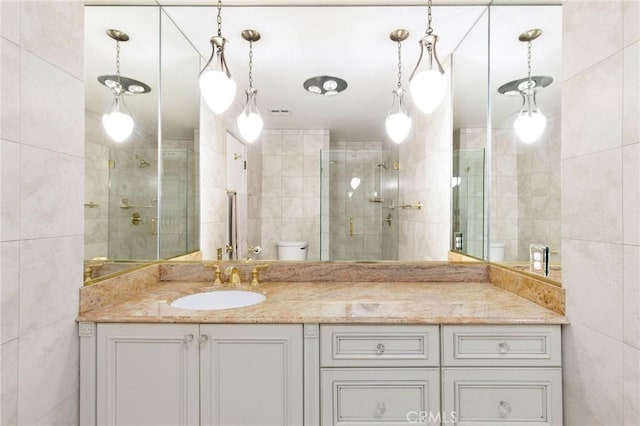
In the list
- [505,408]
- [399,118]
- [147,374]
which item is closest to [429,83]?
[399,118]

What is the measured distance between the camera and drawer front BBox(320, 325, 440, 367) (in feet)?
3.73

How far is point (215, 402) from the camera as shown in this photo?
1.14m

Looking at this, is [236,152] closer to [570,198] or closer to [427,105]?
[427,105]

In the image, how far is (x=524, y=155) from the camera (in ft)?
4.69

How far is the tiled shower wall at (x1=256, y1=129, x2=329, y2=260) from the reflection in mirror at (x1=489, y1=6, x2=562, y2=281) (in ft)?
3.12

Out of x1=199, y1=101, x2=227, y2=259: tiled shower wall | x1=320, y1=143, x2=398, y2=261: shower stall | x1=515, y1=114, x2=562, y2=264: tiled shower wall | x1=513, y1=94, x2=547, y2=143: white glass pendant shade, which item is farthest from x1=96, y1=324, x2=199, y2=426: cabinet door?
x1=513, y1=94, x2=547, y2=143: white glass pendant shade

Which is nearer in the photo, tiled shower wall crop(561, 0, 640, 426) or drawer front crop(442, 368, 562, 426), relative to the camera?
tiled shower wall crop(561, 0, 640, 426)

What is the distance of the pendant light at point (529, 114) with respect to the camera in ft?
4.35

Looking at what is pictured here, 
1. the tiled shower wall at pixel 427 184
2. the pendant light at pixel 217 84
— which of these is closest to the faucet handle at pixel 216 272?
the pendant light at pixel 217 84

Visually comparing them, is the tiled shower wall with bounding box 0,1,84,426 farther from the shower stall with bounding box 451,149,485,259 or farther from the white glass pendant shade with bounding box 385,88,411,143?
the shower stall with bounding box 451,149,485,259

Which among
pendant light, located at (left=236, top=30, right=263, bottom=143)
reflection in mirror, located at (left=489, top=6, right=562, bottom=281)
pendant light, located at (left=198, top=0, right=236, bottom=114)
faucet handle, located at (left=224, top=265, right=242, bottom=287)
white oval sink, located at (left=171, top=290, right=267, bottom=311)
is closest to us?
reflection in mirror, located at (left=489, top=6, right=562, bottom=281)

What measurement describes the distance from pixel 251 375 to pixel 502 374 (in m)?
0.96

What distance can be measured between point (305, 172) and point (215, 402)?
1.17 meters

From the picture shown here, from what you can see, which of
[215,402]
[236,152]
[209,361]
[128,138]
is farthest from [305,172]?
[215,402]
